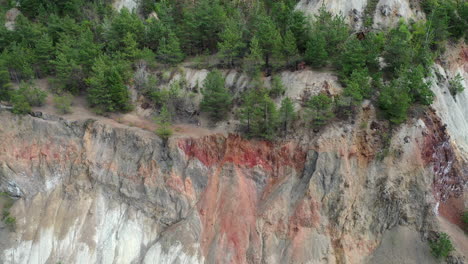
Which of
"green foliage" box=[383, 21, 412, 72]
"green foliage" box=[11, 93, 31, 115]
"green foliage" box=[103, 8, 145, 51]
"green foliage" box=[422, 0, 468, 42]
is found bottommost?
"green foliage" box=[11, 93, 31, 115]

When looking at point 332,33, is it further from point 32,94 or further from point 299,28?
point 32,94

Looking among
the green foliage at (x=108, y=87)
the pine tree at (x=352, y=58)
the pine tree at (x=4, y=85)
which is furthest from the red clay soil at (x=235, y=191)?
the pine tree at (x=4, y=85)

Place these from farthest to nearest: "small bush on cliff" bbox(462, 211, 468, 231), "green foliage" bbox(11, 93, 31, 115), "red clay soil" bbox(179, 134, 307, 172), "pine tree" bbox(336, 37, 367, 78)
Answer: "green foliage" bbox(11, 93, 31, 115)
"pine tree" bbox(336, 37, 367, 78)
"red clay soil" bbox(179, 134, 307, 172)
"small bush on cliff" bbox(462, 211, 468, 231)

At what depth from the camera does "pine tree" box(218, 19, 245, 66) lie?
38.5 meters

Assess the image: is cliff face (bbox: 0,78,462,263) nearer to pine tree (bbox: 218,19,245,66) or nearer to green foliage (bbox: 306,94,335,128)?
green foliage (bbox: 306,94,335,128)

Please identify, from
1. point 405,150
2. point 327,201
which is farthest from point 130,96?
point 405,150

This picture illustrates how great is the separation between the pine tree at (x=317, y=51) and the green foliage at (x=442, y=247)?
1917cm

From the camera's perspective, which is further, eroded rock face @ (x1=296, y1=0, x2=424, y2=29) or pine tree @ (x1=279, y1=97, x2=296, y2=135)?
eroded rock face @ (x1=296, y1=0, x2=424, y2=29)

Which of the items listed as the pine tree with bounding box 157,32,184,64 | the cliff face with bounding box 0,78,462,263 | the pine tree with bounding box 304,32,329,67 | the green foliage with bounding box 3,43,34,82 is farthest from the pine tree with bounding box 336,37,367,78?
the green foliage with bounding box 3,43,34,82

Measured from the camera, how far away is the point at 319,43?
1390 inches

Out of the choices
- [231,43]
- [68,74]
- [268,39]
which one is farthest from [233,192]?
[68,74]

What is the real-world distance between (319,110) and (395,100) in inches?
261

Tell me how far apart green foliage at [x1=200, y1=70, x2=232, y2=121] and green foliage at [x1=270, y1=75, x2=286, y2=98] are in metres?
4.48

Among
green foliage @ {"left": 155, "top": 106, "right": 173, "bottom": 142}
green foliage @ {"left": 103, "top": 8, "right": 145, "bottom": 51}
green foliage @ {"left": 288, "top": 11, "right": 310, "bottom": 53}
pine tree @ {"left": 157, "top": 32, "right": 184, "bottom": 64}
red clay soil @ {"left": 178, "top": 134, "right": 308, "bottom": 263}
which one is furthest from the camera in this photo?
green foliage @ {"left": 103, "top": 8, "right": 145, "bottom": 51}
